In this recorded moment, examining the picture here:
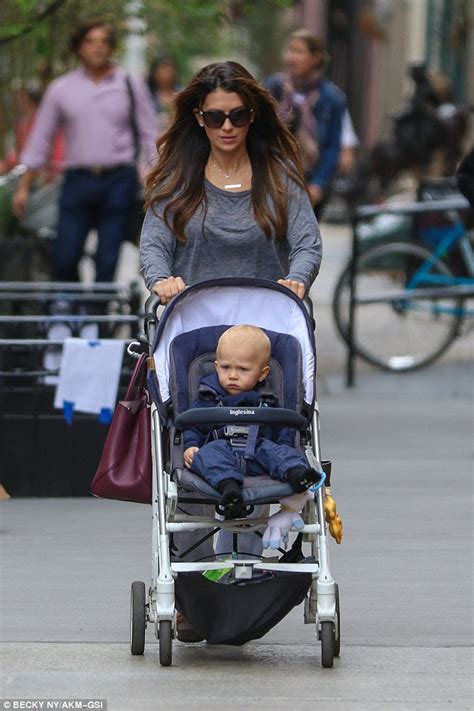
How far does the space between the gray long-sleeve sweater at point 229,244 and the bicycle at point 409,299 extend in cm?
528

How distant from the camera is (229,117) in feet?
18.6

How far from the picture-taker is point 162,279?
219 inches

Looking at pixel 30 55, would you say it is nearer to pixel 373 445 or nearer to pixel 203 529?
pixel 373 445

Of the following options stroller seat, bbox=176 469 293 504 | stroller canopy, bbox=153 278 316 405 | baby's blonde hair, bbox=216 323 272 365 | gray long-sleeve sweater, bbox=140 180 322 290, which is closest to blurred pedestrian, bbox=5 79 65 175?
gray long-sleeve sweater, bbox=140 180 322 290

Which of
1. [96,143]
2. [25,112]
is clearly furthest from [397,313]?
[25,112]

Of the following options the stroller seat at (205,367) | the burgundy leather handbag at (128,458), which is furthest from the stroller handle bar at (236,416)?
the burgundy leather handbag at (128,458)

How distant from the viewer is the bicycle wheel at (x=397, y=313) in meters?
11.2

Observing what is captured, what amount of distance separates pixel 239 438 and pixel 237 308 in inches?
20.5

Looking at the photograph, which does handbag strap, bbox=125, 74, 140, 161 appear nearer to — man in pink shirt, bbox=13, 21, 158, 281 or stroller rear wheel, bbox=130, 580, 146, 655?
man in pink shirt, bbox=13, 21, 158, 281

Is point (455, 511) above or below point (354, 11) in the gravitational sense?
below

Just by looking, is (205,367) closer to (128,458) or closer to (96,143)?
(128,458)

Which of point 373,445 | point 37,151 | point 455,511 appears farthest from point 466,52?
→ point 455,511

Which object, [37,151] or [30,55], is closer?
[37,151]

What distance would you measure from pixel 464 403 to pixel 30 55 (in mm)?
5624
